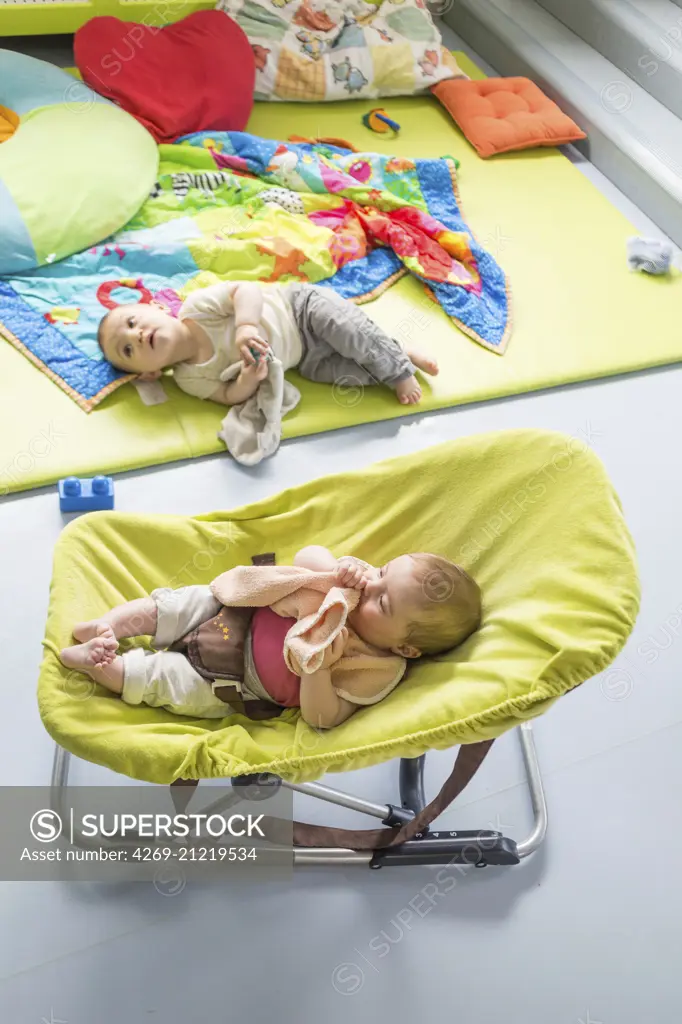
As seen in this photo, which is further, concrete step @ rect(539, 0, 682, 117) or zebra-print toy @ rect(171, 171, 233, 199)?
concrete step @ rect(539, 0, 682, 117)

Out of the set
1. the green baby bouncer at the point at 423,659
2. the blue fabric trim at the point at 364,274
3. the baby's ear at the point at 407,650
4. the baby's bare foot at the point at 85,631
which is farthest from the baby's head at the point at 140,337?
the baby's ear at the point at 407,650

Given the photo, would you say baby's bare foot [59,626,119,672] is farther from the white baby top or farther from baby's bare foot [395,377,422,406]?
baby's bare foot [395,377,422,406]

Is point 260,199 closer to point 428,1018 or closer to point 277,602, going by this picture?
point 277,602

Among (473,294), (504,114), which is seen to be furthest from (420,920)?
(504,114)

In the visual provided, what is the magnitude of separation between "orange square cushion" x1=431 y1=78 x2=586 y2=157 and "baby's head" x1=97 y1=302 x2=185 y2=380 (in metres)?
1.45

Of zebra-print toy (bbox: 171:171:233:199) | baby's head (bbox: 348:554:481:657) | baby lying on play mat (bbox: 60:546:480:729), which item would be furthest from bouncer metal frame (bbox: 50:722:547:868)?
zebra-print toy (bbox: 171:171:233:199)

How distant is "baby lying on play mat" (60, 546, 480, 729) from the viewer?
139cm

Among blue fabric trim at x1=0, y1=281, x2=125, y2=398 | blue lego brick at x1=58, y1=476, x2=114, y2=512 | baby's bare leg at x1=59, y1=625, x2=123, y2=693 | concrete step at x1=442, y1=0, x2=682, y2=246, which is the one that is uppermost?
concrete step at x1=442, y1=0, x2=682, y2=246

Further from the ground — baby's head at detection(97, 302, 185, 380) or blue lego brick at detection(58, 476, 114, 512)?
baby's head at detection(97, 302, 185, 380)

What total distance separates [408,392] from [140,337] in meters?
0.63

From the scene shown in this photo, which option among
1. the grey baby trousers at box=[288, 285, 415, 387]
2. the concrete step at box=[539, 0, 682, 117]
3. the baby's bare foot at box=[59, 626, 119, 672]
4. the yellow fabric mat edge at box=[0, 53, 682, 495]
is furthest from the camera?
the concrete step at box=[539, 0, 682, 117]

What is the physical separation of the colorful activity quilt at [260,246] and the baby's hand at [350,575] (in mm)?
966

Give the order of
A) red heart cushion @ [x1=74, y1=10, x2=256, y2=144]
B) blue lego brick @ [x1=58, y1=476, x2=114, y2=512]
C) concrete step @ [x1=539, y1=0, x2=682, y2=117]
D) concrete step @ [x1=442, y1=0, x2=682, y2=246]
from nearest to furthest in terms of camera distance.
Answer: blue lego brick @ [x1=58, y1=476, x2=114, y2=512]
red heart cushion @ [x1=74, y1=10, x2=256, y2=144]
concrete step @ [x1=442, y1=0, x2=682, y2=246]
concrete step @ [x1=539, y1=0, x2=682, y2=117]

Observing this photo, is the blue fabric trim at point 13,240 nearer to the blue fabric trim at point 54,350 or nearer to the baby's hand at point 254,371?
the blue fabric trim at point 54,350
